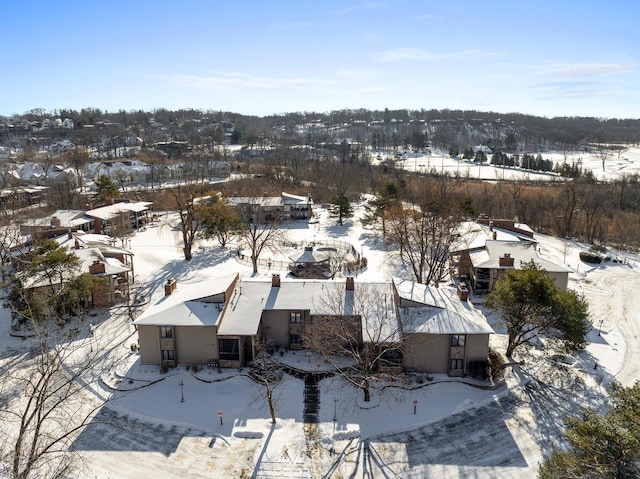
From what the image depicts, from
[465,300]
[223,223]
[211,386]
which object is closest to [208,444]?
[211,386]

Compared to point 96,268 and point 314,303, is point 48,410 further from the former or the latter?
point 314,303

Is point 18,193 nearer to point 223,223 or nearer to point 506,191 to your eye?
point 223,223

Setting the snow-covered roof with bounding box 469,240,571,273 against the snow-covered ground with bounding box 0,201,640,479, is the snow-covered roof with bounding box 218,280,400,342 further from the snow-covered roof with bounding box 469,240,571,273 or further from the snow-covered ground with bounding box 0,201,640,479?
the snow-covered roof with bounding box 469,240,571,273

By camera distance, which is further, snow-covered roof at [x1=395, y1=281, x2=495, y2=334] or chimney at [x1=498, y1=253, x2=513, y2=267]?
chimney at [x1=498, y1=253, x2=513, y2=267]

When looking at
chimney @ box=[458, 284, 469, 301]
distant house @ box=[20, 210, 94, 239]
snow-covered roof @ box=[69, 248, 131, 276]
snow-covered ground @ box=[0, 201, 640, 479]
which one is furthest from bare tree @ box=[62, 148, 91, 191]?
chimney @ box=[458, 284, 469, 301]

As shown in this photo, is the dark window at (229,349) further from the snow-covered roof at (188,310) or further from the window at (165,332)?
the window at (165,332)

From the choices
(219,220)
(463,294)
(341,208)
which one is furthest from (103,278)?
(341,208)
